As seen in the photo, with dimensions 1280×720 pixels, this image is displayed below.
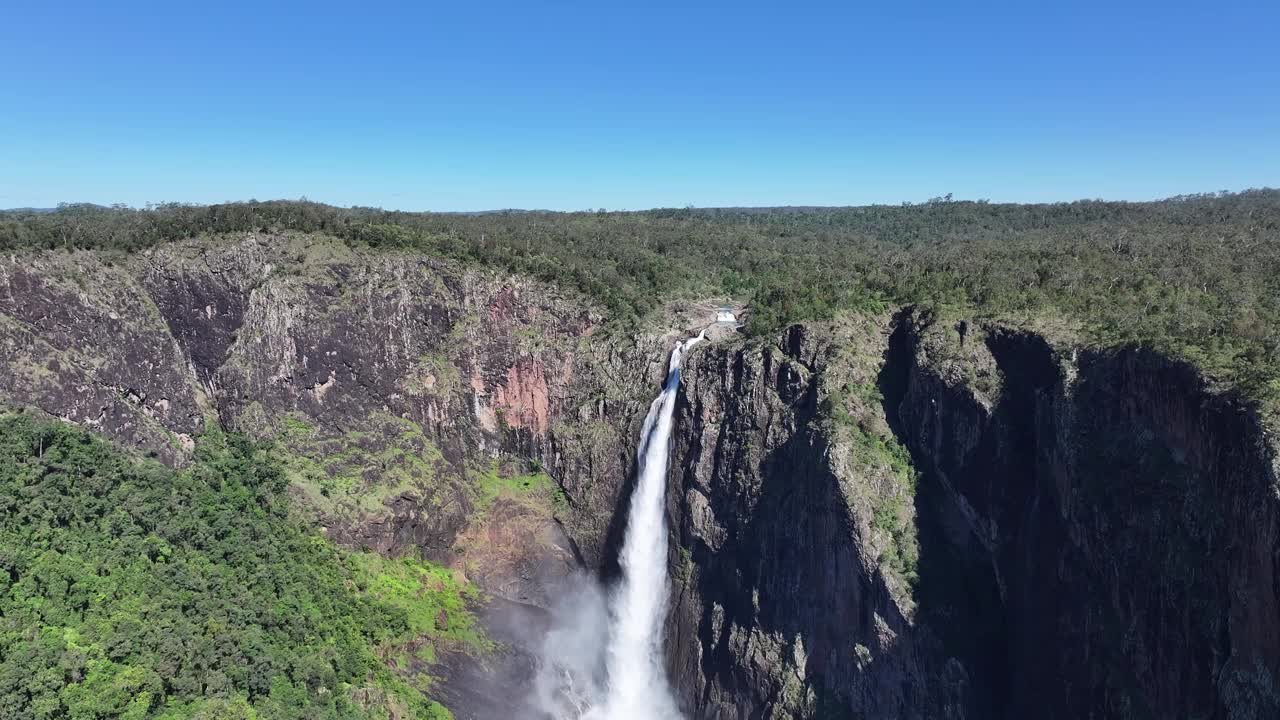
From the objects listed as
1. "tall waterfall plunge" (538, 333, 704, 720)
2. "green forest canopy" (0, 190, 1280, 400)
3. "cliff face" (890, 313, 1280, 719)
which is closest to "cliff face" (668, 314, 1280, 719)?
"cliff face" (890, 313, 1280, 719)

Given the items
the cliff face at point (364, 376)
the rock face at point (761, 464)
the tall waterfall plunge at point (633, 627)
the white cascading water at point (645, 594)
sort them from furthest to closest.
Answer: the cliff face at point (364, 376) → the white cascading water at point (645, 594) → the tall waterfall plunge at point (633, 627) → the rock face at point (761, 464)

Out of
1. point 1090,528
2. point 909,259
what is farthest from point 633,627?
point 909,259

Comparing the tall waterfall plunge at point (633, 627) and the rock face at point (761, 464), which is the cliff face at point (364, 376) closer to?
the rock face at point (761, 464)

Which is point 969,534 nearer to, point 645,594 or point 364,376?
point 645,594

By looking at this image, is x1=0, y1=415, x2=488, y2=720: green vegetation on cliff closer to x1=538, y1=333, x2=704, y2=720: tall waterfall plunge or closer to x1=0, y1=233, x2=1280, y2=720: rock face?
x1=0, y1=233, x2=1280, y2=720: rock face

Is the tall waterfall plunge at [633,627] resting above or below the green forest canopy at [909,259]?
below

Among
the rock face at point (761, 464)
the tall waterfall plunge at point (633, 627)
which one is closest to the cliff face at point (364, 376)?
the rock face at point (761, 464)
